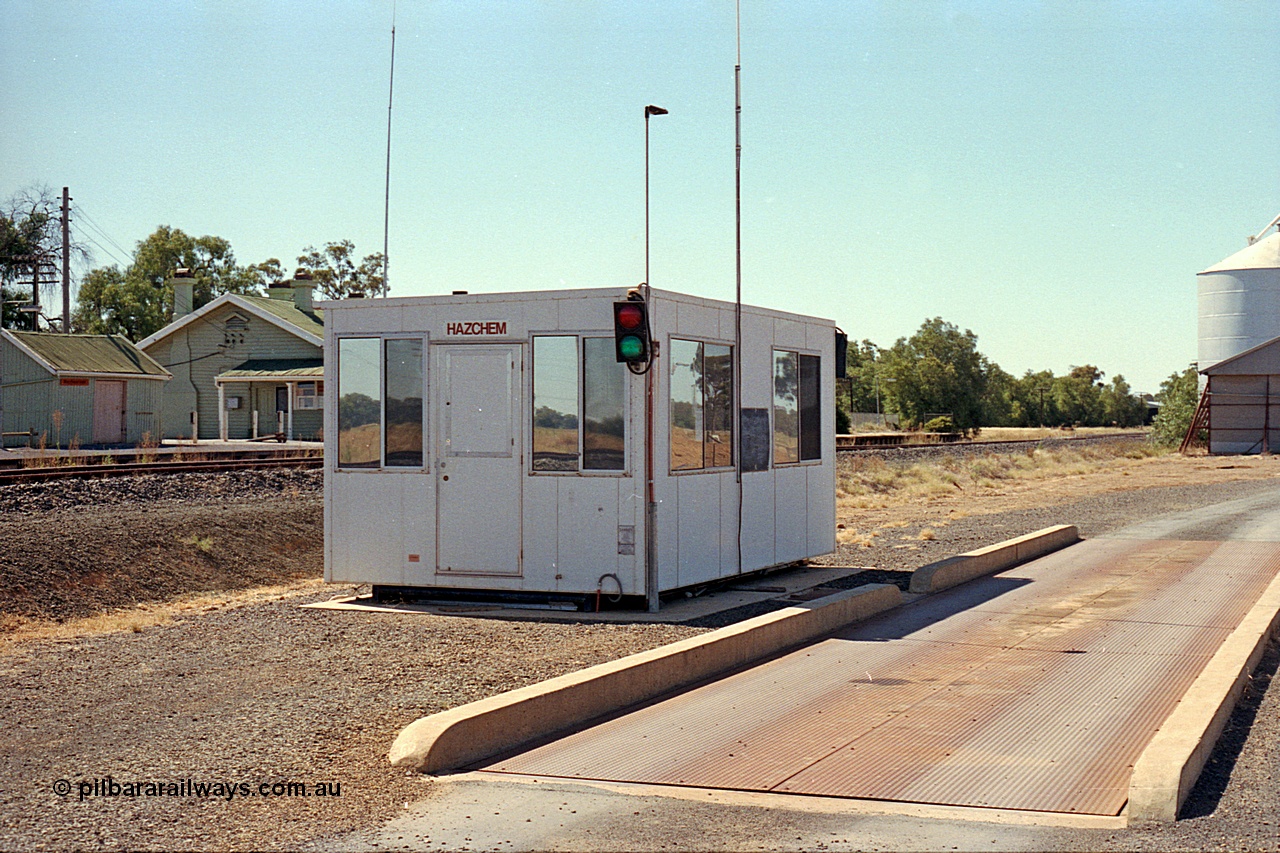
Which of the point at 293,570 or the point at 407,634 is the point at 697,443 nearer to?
the point at 407,634

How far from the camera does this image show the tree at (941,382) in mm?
107438

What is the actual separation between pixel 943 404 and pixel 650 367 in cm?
9909

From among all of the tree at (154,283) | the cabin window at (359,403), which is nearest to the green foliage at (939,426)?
the tree at (154,283)

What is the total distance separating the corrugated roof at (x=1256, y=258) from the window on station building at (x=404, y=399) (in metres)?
59.4

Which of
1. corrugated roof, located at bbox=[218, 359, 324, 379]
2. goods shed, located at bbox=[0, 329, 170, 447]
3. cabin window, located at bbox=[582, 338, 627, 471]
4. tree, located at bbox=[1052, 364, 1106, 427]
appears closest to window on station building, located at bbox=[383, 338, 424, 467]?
cabin window, located at bbox=[582, 338, 627, 471]

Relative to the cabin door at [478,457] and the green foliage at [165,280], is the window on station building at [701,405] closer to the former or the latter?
the cabin door at [478,457]

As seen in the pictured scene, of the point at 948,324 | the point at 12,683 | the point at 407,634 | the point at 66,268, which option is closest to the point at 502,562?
the point at 407,634

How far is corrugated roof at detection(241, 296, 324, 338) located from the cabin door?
121ft

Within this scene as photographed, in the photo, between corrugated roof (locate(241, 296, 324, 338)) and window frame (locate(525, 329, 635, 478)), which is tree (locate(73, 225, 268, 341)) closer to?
corrugated roof (locate(241, 296, 324, 338))

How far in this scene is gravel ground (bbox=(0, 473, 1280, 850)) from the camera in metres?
5.61

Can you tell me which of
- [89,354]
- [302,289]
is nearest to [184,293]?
[302,289]

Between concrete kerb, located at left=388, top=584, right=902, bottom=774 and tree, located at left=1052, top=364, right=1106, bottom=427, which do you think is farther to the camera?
tree, located at left=1052, top=364, right=1106, bottom=427

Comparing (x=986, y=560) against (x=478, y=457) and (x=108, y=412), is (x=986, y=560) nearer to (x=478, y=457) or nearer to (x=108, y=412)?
(x=478, y=457)

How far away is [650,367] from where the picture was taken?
11867 mm
